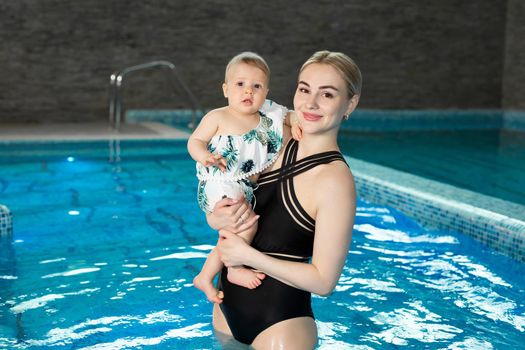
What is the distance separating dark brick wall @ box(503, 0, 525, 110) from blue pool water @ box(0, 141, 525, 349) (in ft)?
29.9

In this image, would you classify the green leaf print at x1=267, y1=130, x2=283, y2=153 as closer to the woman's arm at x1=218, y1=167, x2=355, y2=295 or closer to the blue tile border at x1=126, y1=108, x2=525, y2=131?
the woman's arm at x1=218, y1=167, x2=355, y2=295

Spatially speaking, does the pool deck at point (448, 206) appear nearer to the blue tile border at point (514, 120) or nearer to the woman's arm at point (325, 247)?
the woman's arm at point (325, 247)

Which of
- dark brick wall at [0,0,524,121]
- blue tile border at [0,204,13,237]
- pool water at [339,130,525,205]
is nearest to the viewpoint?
blue tile border at [0,204,13,237]

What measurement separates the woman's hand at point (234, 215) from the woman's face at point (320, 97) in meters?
0.29

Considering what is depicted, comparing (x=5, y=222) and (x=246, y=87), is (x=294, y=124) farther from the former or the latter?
(x=5, y=222)

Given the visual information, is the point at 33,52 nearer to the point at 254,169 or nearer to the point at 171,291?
the point at 171,291

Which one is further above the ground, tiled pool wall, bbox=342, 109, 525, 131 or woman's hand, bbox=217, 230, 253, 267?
woman's hand, bbox=217, 230, 253, 267

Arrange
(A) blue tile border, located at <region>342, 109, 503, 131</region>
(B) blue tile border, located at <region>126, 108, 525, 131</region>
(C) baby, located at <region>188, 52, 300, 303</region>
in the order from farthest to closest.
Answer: (A) blue tile border, located at <region>342, 109, 503, 131</region>, (B) blue tile border, located at <region>126, 108, 525, 131</region>, (C) baby, located at <region>188, 52, 300, 303</region>

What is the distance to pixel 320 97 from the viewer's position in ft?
6.37

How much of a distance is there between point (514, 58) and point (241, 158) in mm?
13025

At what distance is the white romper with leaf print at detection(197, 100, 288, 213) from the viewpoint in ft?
7.07

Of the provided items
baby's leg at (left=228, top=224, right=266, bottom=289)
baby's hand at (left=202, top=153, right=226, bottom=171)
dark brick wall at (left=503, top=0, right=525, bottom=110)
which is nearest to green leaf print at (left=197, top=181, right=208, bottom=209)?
baby's hand at (left=202, top=153, right=226, bottom=171)

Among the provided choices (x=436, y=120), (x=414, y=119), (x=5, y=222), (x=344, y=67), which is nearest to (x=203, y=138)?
(x=344, y=67)

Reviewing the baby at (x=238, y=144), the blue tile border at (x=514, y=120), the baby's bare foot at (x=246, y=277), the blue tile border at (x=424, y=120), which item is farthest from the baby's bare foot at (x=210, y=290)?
the blue tile border at (x=514, y=120)
